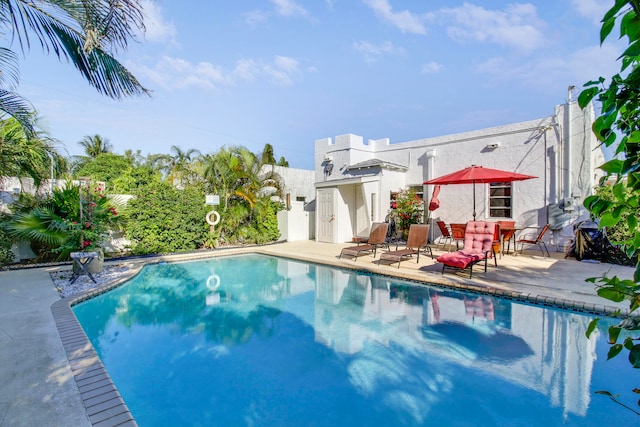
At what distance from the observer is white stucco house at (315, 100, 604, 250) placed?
1122 centimetres

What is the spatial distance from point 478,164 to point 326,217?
265 inches

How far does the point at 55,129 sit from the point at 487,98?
678 inches

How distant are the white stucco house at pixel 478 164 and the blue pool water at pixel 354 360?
6.42 metres

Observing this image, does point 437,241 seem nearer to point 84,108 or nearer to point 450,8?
point 450,8

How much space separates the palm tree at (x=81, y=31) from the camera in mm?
4656

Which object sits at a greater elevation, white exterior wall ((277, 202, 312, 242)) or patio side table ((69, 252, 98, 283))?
white exterior wall ((277, 202, 312, 242))

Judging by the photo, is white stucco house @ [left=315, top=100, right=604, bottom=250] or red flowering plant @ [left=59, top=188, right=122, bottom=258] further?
white stucco house @ [left=315, top=100, right=604, bottom=250]

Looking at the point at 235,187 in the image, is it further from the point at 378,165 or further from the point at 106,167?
the point at 106,167

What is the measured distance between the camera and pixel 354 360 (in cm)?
505

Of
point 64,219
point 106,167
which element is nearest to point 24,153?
point 64,219

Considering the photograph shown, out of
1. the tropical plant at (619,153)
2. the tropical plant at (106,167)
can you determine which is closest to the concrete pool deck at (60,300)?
the tropical plant at (619,153)

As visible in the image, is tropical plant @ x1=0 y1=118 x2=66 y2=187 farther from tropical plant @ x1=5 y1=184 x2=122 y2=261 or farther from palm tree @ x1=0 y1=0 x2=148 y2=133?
palm tree @ x1=0 y1=0 x2=148 y2=133

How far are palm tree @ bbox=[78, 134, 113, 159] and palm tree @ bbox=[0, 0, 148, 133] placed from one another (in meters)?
35.0

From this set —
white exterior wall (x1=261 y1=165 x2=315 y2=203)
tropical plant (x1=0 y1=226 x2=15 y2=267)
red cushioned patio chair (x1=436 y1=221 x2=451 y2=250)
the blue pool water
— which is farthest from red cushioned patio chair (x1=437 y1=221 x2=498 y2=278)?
white exterior wall (x1=261 y1=165 x2=315 y2=203)
